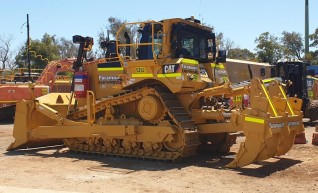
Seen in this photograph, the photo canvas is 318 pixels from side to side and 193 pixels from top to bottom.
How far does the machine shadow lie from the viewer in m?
8.55

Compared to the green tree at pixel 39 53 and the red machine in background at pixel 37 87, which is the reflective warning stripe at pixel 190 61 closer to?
the red machine in background at pixel 37 87

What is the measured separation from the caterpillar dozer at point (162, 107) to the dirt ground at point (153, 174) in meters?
0.36

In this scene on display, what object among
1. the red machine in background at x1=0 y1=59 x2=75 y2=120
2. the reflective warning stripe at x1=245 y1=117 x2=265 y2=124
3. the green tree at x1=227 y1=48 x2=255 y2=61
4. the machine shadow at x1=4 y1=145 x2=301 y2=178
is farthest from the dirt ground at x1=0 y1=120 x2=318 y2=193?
the green tree at x1=227 y1=48 x2=255 y2=61

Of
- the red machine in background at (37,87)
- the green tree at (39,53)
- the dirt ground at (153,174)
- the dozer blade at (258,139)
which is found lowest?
the dirt ground at (153,174)

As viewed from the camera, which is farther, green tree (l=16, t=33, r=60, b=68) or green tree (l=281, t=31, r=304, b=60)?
green tree (l=281, t=31, r=304, b=60)

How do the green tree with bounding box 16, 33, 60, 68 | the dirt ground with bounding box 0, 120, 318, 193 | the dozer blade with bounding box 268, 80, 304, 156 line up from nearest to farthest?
1. the dirt ground with bounding box 0, 120, 318, 193
2. the dozer blade with bounding box 268, 80, 304, 156
3. the green tree with bounding box 16, 33, 60, 68

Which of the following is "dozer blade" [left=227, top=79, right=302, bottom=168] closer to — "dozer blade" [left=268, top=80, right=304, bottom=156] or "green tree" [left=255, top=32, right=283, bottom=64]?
"dozer blade" [left=268, top=80, right=304, bottom=156]

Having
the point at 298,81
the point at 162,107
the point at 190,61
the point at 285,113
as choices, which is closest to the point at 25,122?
the point at 162,107

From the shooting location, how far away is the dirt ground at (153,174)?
714 cm

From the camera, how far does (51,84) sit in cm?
2072

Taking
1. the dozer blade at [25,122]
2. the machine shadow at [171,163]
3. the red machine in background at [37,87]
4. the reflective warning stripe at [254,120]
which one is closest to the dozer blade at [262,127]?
the reflective warning stripe at [254,120]

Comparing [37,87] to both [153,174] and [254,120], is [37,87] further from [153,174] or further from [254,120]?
[254,120]

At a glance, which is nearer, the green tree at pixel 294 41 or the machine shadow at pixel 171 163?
the machine shadow at pixel 171 163

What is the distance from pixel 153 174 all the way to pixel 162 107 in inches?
68.7
